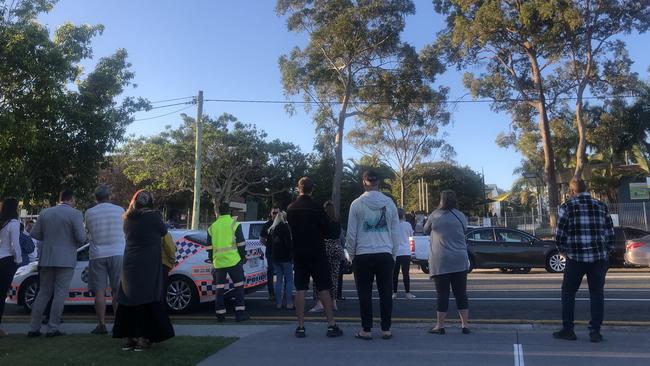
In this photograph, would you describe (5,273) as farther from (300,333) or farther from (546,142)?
(546,142)

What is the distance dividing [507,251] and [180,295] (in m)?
10.9

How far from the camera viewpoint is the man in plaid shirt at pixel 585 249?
6.14m

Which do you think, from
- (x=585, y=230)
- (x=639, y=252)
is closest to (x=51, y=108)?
(x=585, y=230)

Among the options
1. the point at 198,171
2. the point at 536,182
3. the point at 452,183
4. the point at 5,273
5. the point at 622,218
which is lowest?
the point at 5,273

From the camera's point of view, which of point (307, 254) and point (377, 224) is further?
point (307, 254)

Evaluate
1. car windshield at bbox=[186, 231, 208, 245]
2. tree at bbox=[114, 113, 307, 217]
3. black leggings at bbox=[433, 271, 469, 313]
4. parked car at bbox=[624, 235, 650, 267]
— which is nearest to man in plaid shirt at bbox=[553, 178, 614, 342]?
black leggings at bbox=[433, 271, 469, 313]

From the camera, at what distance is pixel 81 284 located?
30.9ft

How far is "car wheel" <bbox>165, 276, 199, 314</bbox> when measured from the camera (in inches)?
362

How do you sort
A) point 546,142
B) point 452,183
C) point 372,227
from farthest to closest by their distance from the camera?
point 452,183 → point 546,142 → point 372,227

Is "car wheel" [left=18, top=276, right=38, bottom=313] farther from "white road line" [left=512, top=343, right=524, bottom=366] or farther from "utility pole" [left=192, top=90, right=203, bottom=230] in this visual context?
"utility pole" [left=192, top=90, right=203, bottom=230]

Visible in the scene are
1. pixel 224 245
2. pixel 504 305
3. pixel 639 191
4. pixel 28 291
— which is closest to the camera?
pixel 224 245

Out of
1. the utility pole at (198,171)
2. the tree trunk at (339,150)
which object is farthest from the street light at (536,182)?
the utility pole at (198,171)

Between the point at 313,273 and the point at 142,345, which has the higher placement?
the point at 313,273

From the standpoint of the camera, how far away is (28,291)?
9.73 m
